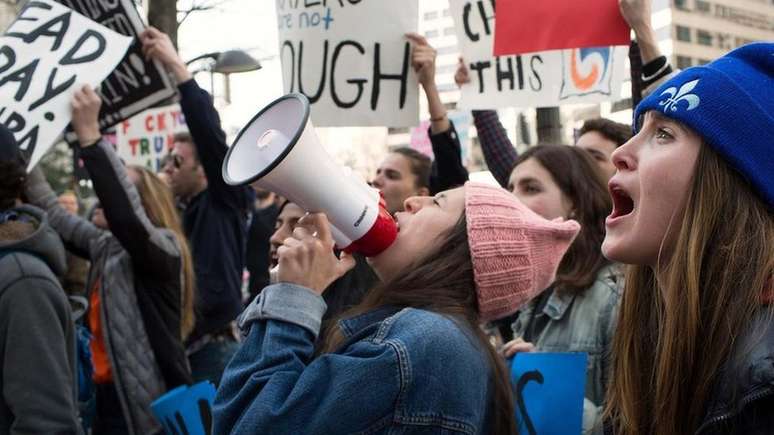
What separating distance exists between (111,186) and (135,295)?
469 mm

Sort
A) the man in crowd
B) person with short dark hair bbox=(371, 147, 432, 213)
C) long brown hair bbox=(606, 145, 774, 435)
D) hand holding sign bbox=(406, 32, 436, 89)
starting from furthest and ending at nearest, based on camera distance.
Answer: the man in crowd < person with short dark hair bbox=(371, 147, 432, 213) < hand holding sign bbox=(406, 32, 436, 89) < long brown hair bbox=(606, 145, 774, 435)

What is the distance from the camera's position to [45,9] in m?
3.70

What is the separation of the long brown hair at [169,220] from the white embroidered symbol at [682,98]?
277cm

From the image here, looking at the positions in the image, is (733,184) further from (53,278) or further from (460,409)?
(53,278)

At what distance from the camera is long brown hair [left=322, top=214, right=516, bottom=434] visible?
1.92m

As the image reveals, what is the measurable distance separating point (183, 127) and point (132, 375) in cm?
413

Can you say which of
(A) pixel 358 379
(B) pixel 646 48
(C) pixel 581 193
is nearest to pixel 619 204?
(A) pixel 358 379

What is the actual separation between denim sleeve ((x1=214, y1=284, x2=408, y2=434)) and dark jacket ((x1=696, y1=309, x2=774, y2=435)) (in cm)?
60

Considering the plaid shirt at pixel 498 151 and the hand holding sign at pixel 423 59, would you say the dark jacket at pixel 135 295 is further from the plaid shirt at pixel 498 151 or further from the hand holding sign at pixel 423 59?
the plaid shirt at pixel 498 151

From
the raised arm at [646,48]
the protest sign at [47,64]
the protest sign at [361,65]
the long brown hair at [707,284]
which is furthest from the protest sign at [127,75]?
the long brown hair at [707,284]

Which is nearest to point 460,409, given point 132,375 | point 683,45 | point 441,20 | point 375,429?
point 375,429

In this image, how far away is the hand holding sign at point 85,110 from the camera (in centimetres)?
354

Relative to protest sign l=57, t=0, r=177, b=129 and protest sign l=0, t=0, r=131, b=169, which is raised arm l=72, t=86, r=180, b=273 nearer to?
protest sign l=0, t=0, r=131, b=169

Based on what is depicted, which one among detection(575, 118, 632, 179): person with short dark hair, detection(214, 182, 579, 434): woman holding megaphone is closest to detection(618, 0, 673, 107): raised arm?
detection(575, 118, 632, 179): person with short dark hair
